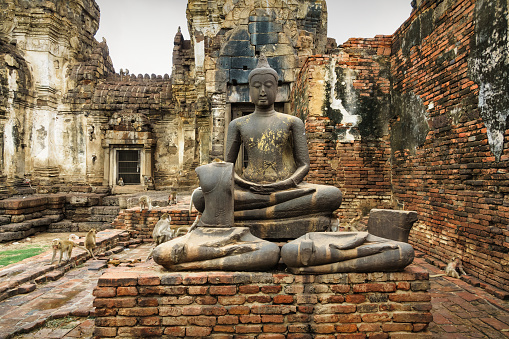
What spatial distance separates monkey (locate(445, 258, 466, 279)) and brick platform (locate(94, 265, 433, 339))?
2.54 metres

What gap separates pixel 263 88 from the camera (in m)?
3.42

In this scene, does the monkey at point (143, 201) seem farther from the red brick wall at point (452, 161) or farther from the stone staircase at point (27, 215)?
the red brick wall at point (452, 161)

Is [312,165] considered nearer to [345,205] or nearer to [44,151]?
[345,205]

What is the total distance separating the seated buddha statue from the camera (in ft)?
10.1

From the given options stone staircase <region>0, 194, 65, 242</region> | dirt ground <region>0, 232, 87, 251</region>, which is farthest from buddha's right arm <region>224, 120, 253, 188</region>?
stone staircase <region>0, 194, 65, 242</region>

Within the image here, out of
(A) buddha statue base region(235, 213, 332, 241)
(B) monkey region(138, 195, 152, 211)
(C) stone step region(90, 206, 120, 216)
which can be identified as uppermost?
(A) buddha statue base region(235, 213, 332, 241)

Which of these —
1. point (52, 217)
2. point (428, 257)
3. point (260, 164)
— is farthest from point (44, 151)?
point (428, 257)

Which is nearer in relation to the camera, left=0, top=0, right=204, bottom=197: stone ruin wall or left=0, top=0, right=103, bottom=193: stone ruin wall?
left=0, top=0, right=103, bottom=193: stone ruin wall

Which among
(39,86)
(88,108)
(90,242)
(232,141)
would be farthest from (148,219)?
(39,86)

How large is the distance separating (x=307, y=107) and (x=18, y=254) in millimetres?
7022

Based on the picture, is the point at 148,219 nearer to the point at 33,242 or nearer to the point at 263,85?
the point at 33,242

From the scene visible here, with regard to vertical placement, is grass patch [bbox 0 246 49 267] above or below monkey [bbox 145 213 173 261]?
below

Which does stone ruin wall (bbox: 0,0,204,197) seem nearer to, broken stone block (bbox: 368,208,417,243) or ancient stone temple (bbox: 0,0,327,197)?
ancient stone temple (bbox: 0,0,327,197)

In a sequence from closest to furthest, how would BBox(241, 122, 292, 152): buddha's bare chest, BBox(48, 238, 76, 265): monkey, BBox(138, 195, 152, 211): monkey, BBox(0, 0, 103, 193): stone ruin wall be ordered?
1. BBox(241, 122, 292, 152): buddha's bare chest
2. BBox(48, 238, 76, 265): monkey
3. BBox(138, 195, 152, 211): monkey
4. BBox(0, 0, 103, 193): stone ruin wall
